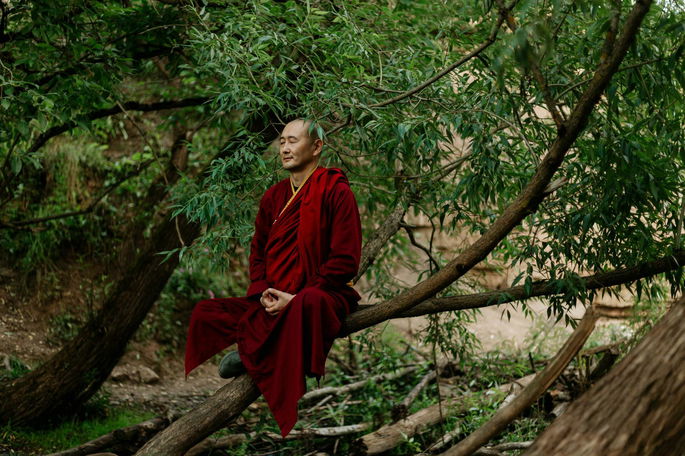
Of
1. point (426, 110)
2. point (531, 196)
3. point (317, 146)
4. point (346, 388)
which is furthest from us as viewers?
point (346, 388)

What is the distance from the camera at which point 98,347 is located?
18.8 ft

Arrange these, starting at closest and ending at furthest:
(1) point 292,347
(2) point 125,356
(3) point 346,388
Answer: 1. (1) point 292,347
2. (3) point 346,388
3. (2) point 125,356

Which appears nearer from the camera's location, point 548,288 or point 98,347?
point 548,288

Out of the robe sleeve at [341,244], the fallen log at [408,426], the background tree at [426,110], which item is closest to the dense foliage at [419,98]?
the background tree at [426,110]

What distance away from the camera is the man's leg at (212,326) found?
360 centimetres

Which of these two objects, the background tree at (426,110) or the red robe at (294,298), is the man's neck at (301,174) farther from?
the background tree at (426,110)

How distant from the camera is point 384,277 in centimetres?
588

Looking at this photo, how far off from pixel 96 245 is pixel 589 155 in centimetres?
664

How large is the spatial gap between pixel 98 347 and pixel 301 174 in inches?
121

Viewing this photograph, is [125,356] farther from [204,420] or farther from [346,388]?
[204,420]

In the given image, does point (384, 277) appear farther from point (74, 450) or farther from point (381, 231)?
point (74, 450)

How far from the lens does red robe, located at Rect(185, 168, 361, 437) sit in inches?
128

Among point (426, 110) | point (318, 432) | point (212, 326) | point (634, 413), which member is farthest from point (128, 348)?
point (634, 413)

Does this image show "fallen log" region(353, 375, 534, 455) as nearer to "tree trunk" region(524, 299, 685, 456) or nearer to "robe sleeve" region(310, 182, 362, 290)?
"robe sleeve" region(310, 182, 362, 290)
